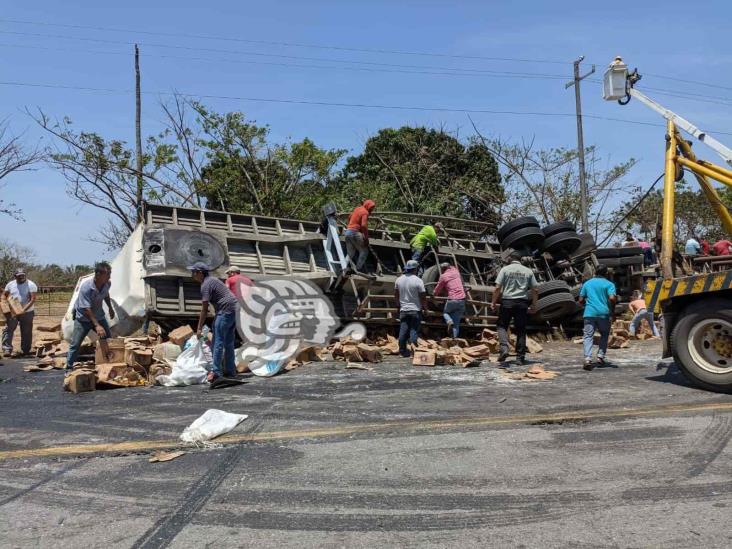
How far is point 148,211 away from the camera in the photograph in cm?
1109

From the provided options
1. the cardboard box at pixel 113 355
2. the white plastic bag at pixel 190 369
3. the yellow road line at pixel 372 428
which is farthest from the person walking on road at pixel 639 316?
the cardboard box at pixel 113 355

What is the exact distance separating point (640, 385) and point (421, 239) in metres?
5.64

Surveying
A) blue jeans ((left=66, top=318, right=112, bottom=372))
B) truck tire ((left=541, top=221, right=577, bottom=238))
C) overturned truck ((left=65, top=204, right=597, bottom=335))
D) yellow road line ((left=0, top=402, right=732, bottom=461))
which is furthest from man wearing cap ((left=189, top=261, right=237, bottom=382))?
truck tire ((left=541, top=221, right=577, bottom=238))

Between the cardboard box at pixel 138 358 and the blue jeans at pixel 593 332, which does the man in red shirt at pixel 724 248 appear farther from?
the cardboard box at pixel 138 358

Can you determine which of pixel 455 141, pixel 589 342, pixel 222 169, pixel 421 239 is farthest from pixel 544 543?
pixel 455 141

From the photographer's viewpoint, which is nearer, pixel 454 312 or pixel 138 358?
pixel 138 358

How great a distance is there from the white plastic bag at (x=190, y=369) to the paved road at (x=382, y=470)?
76cm

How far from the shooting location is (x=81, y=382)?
24.4ft

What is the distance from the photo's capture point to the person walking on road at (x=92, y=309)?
28.6ft

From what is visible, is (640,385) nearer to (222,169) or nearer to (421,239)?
(421,239)

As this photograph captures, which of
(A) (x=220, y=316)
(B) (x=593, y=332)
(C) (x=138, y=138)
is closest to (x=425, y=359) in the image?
(B) (x=593, y=332)

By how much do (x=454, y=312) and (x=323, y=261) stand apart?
2.80m

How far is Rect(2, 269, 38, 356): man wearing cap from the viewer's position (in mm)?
11422

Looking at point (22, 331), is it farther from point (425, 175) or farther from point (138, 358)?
point (425, 175)
